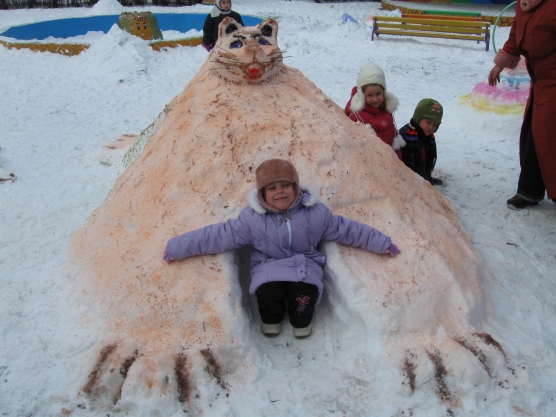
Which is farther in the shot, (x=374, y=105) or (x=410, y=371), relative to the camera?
(x=374, y=105)

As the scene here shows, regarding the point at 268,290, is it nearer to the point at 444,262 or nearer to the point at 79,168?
the point at 444,262

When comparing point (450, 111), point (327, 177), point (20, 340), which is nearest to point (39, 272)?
point (20, 340)

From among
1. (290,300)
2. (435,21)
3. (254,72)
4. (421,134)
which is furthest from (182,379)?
(435,21)

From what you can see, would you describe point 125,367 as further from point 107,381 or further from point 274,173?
point 274,173

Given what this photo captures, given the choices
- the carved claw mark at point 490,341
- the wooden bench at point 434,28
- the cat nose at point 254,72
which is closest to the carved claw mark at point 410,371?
the carved claw mark at point 490,341

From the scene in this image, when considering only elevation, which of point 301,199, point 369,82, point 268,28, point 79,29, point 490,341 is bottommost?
point 79,29

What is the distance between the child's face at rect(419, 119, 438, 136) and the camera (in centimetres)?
418

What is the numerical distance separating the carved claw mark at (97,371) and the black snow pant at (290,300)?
74 centimetres

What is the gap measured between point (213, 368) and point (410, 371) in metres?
0.88

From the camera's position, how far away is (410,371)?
7.26 ft

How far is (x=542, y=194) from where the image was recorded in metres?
3.90

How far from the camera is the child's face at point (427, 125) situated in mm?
4184

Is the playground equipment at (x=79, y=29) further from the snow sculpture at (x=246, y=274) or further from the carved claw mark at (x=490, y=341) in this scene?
the carved claw mark at (x=490, y=341)

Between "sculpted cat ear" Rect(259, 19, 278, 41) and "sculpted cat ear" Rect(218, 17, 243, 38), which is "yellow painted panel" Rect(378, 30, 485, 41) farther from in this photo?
"sculpted cat ear" Rect(218, 17, 243, 38)
